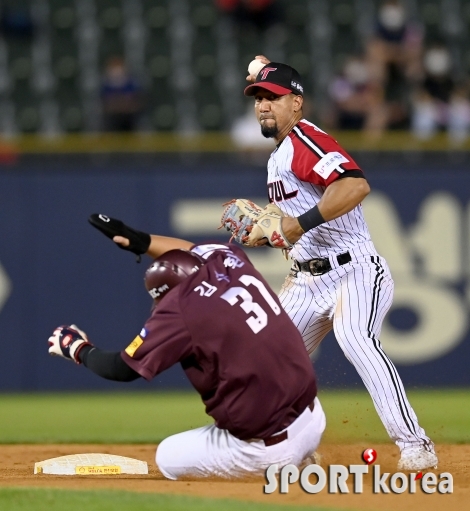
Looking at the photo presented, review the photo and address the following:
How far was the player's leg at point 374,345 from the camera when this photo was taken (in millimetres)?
6367

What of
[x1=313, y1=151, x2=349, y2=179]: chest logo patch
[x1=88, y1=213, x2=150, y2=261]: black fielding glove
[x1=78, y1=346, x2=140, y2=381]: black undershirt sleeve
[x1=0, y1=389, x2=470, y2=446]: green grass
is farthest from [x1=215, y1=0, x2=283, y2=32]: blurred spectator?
[x1=78, y1=346, x2=140, y2=381]: black undershirt sleeve

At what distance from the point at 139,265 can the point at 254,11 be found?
521 cm

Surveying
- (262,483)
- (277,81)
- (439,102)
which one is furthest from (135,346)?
(439,102)

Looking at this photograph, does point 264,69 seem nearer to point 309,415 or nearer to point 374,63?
point 309,415

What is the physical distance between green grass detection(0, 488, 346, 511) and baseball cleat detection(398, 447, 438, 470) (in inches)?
53.9

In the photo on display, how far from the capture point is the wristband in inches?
248

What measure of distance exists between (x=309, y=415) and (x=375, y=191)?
696 cm

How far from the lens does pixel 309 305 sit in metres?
6.79

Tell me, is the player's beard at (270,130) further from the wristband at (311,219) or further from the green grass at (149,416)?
the green grass at (149,416)

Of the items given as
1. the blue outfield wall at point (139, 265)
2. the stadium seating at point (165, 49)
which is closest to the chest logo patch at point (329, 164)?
the blue outfield wall at point (139, 265)

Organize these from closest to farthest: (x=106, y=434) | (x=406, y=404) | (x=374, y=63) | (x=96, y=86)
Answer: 1. (x=406, y=404)
2. (x=106, y=434)
3. (x=374, y=63)
4. (x=96, y=86)

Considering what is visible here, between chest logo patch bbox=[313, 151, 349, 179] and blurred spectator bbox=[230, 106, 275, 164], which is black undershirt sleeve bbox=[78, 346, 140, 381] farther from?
blurred spectator bbox=[230, 106, 275, 164]

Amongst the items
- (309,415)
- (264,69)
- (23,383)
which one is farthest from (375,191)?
(309,415)

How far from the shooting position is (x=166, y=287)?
5.46 metres
